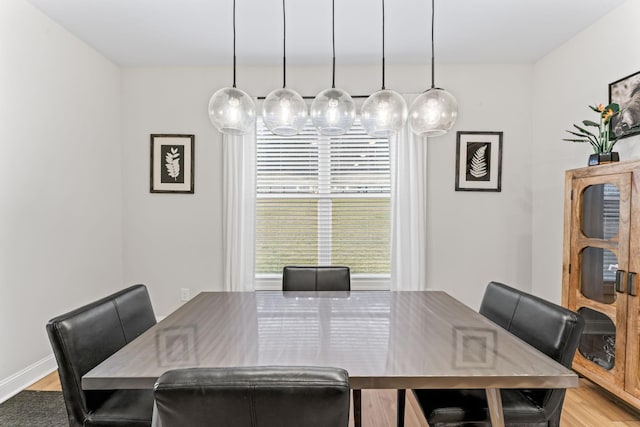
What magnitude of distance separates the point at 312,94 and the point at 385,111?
186 centimetres

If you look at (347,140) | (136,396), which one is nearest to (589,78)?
(347,140)

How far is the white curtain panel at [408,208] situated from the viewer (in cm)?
338

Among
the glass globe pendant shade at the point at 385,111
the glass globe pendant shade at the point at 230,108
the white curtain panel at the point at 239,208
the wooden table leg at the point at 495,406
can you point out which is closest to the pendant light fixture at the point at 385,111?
the glass globe pendant shade at the point at 385,111

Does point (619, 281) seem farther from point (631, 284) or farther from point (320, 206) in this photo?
point (320, 206)

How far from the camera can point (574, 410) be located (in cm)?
226

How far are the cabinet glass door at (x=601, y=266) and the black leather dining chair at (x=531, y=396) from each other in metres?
0.98

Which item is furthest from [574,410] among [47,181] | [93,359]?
[47,181]

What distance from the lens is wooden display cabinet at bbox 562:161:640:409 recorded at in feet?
6.58

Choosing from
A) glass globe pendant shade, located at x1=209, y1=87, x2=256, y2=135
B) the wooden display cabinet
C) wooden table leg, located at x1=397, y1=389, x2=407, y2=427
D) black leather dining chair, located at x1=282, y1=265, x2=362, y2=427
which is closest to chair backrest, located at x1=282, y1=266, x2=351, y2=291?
black leather dining chair, located at x1=282, y1=265, x2=362, y2=427

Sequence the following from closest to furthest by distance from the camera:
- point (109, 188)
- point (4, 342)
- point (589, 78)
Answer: point (4, 342) → point (589, 78) → point (109, 188)

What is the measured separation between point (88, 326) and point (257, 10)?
2.18m

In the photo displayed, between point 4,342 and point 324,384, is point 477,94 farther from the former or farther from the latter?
point 4,342

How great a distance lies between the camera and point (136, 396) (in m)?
1.48

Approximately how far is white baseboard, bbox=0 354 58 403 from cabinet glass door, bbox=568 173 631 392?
340cm
